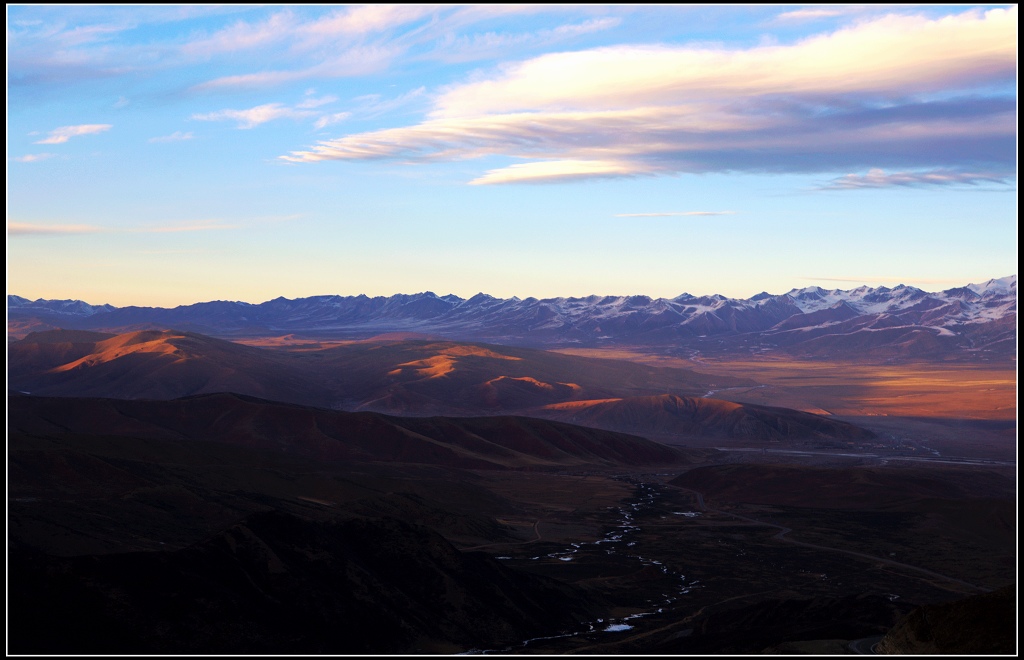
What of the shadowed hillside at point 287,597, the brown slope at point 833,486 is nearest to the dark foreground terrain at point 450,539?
the shadowed hillside at point 287,597

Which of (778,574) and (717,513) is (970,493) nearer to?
(717,513)

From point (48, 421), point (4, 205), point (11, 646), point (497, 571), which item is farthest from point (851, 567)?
point (48, 421)

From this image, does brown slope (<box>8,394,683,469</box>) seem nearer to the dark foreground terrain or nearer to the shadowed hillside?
the dark foreground terrain

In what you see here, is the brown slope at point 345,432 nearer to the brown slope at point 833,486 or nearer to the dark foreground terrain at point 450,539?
the dark foreground terrain at point 450,539

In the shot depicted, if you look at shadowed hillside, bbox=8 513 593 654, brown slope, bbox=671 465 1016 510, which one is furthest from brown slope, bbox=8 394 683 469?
shadowed hillside, bbox=8 513 593 654

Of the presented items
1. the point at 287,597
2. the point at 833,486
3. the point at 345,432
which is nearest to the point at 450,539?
the point at 287,597

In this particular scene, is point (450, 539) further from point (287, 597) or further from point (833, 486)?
point (833, 486)
